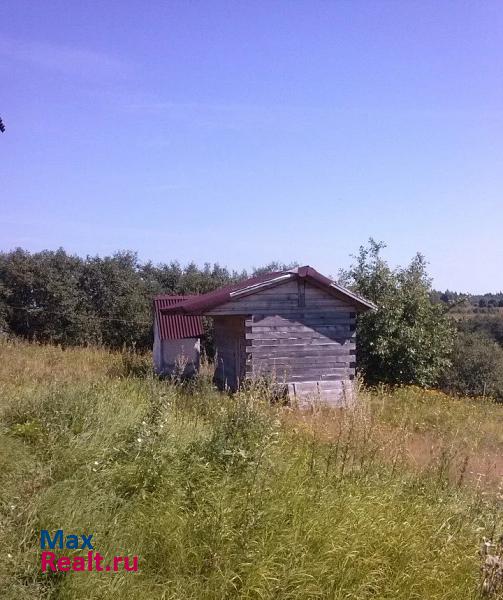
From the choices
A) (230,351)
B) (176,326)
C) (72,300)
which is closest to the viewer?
(230,351)

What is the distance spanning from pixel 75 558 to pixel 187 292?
74.3 ft

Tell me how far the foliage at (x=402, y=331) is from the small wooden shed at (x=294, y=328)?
4.14m

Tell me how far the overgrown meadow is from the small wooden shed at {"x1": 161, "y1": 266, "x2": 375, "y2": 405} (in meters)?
6.55

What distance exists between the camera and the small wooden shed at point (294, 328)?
1245 cm

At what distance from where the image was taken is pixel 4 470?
4305mm

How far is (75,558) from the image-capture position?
3283 millimetres

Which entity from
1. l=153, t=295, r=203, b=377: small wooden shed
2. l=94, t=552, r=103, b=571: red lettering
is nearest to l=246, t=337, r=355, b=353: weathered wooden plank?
l=153, t=295, r=203, b=377: small wooden shed

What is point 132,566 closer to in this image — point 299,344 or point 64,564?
point 64,564

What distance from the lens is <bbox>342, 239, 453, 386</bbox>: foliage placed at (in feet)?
57.5

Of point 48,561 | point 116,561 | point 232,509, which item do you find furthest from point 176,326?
point 48,561

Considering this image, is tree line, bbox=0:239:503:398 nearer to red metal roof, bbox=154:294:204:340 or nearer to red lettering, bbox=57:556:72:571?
red metal roof, bbox=154:294:204:340

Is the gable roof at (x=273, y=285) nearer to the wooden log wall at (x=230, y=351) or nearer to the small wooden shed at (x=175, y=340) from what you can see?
the wooden log wall at (x=230, y=351)

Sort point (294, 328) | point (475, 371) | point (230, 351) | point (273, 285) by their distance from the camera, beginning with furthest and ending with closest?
point (475, 371) → point (230, 351) → point (294, 328) → point (273, 285)

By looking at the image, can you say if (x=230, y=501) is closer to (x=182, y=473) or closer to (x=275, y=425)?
(x=182, y=473)
